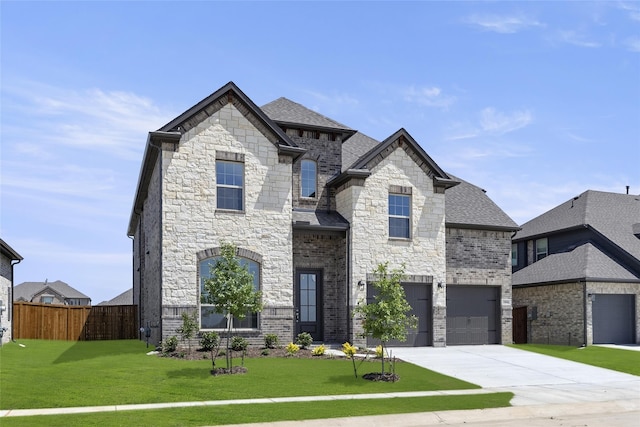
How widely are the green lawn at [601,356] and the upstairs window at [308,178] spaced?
10.8 metres

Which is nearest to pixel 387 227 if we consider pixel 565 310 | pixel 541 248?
pixel 565 310

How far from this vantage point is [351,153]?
93.6ft

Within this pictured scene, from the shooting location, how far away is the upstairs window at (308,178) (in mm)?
26250

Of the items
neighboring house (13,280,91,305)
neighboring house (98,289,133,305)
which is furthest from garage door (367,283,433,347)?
neighboring house (13,280,91,305)

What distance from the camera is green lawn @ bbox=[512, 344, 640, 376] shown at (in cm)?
2148

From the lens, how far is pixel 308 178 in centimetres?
2639

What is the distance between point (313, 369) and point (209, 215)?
6991mm

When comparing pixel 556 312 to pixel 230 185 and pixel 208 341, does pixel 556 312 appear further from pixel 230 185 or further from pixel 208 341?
pixel 208 341

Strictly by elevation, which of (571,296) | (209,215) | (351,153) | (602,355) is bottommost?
(602,355)

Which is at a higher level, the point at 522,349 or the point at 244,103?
the point at 244,103

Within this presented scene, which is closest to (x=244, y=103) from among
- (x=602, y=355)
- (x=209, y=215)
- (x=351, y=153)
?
(x=209, y=215)

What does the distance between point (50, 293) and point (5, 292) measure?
191 feet

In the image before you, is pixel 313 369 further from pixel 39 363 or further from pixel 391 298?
pixel 39 363

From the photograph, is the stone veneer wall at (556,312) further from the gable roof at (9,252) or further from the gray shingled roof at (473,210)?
the gable roof at (9,252)
